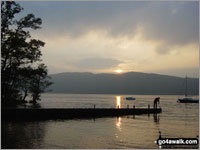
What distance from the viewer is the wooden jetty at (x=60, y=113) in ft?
139

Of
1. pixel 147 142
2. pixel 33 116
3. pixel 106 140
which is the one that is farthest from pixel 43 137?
pixel 33 116

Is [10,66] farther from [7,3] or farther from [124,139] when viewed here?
[124,139]

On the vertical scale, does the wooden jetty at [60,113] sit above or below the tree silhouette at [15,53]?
below

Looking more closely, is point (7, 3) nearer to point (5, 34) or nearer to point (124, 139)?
point (5, 34)

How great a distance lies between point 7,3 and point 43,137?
19.8 metres

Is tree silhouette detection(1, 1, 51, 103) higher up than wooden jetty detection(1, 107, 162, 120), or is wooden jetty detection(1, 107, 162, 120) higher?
tree silhouette detection(1, 1, 51, 103)

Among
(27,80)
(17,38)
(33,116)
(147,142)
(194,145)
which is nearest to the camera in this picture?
(194,145)

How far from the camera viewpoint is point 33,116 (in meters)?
44.8

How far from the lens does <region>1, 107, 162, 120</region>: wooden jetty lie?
42253 mm

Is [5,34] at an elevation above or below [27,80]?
above

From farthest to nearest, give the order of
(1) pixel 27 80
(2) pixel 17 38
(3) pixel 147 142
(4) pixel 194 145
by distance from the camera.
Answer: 1. (1) pixel 27 80
2. (2) pixel 17 38
3. (3) pixel 147 142
4. (4) pixel 194 145

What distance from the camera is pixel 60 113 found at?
48.8m

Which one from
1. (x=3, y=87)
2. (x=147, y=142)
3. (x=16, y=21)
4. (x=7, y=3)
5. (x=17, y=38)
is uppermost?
(x=7, y=3)

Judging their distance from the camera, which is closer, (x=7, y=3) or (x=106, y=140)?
(x=106, y=140)
